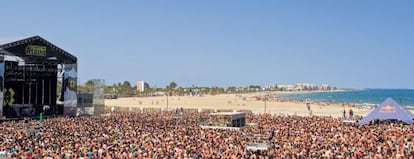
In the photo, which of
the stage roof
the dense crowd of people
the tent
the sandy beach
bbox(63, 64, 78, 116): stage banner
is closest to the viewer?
the dense crowd of people

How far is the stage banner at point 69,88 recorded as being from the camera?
39.3 meters

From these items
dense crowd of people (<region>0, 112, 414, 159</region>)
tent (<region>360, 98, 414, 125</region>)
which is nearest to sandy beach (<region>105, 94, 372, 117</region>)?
tent (<region>360, 98, 414, 125</region>)

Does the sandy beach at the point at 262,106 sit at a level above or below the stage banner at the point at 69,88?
below

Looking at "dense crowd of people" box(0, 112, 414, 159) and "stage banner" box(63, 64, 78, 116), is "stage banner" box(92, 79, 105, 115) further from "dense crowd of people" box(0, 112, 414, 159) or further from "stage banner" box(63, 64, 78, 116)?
"dense crowd of people" box(0, 112, 414, 159)

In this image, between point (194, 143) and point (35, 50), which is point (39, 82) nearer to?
point (35, 50)

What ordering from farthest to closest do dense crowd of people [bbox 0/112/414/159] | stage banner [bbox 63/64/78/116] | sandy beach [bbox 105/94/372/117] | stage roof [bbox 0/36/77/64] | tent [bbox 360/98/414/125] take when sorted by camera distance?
sandy beach [bbox 105/94/372/117] < stage banner [bbox 63/64/78/116] < stage roof [bbox 0/36/77/64] < tent [bbox 360/98/414/125] < dense crowd of people [bbox 0/112/414/159]

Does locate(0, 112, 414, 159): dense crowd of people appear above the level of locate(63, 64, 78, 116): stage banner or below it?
below

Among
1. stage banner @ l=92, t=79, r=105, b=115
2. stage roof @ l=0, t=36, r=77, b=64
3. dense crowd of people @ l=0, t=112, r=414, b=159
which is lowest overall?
dense crowd of people @ l=0, t=112, r=414, b=159

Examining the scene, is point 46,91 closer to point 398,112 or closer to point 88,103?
point 88,103

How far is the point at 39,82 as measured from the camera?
131 feet

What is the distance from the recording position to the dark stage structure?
36644 millimetres

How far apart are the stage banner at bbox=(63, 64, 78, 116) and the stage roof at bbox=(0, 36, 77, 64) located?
646mm

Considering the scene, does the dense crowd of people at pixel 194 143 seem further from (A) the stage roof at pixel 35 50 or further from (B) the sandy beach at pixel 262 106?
(B) the sandy beach at pixel 262 106

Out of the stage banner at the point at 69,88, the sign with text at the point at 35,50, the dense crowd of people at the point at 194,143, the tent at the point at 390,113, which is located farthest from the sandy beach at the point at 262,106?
the dense crowd of people at the point at 194,143
